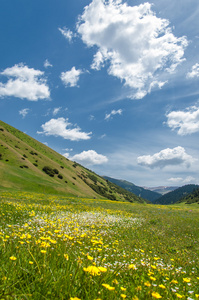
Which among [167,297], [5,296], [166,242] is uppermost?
[5,296]

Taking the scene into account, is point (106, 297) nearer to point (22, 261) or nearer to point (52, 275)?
point (52, 275)

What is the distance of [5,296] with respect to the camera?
191 cm

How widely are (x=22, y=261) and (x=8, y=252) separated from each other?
1.19 ft

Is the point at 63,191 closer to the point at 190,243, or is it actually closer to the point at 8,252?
the point at 190,243

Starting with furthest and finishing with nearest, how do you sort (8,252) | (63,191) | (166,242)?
(63,191), (166,242), (8,252)

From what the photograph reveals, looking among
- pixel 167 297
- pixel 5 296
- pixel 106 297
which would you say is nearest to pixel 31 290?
pixel 5 296

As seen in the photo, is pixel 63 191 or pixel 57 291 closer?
pixel 57 291

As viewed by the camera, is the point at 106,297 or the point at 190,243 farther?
the point at 190,243

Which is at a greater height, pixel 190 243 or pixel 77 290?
pixel 77 290

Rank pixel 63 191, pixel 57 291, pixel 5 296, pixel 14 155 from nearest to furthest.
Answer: pixel 5 296 < pixel 57 291 < pixel 63 191 < pixel 14 155

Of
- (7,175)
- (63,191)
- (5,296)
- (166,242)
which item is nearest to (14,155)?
(7,175)

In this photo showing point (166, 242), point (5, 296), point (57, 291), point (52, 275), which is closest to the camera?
point (5, 296)

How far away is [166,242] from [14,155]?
7477 centimetres

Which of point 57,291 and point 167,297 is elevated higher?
point 57,291
